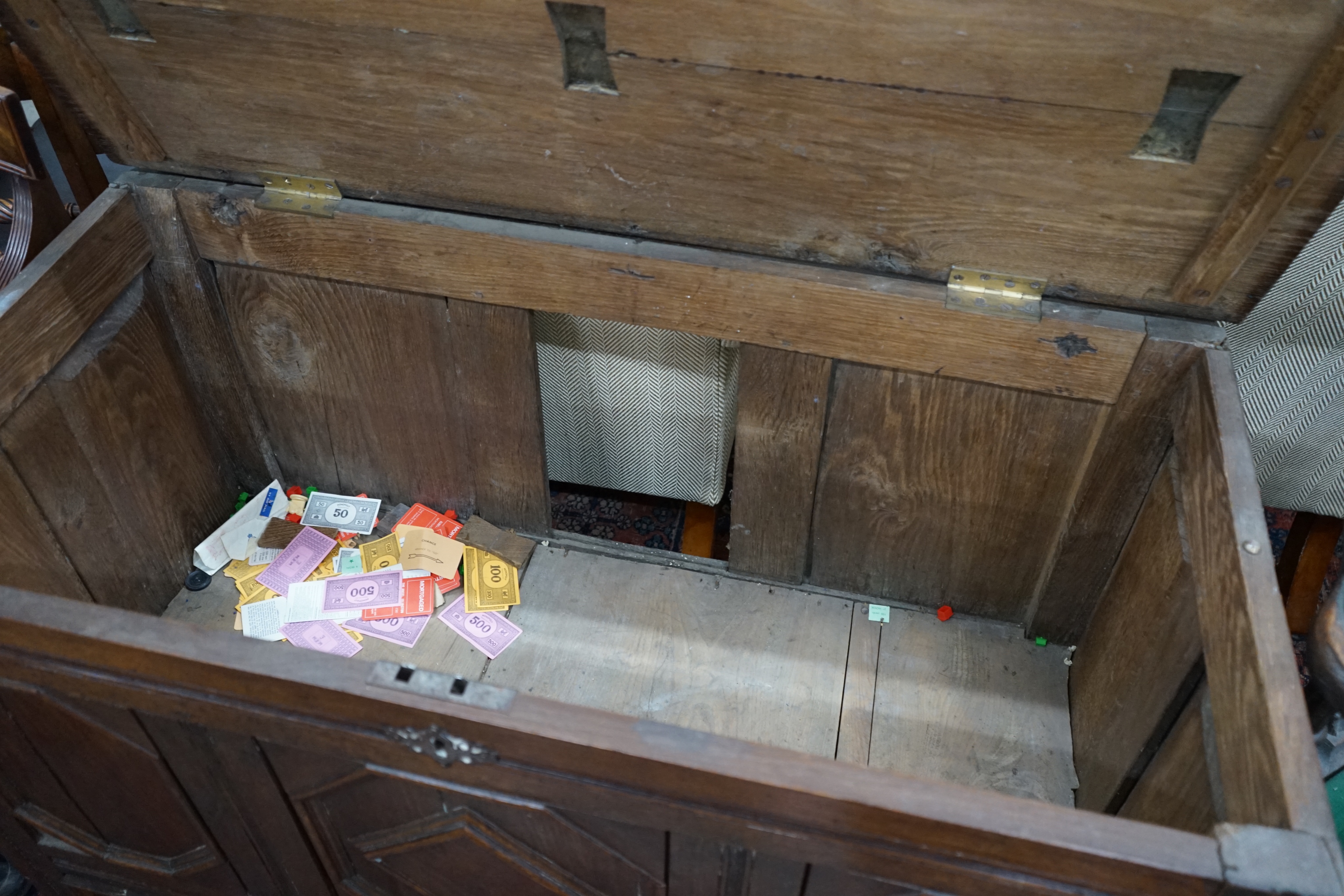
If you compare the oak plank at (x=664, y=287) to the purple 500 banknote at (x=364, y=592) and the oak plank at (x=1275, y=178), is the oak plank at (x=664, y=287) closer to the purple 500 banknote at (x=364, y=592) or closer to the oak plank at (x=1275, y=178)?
the oak plank at (x=1275, y=178)

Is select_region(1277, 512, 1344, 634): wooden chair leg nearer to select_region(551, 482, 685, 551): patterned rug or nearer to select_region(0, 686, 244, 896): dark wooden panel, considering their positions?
select_region(551, 482, 685, 551): patterned rug

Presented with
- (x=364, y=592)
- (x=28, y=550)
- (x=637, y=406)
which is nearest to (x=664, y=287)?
(x=637, y=406)

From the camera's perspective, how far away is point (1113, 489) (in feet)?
5.26

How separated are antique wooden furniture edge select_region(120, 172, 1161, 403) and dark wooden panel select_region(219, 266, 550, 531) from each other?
61 millimetres

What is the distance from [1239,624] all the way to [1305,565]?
1283 millimetres

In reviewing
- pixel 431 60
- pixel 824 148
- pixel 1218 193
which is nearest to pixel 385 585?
pixel 431 60

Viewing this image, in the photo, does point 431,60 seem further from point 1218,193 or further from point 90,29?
point 1218,193

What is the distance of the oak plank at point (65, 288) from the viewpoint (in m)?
1.53

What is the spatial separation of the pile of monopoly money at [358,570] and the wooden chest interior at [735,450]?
44 millimetres

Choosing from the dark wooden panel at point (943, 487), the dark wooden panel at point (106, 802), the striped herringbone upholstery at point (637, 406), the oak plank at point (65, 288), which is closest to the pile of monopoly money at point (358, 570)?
the striped herringbone upholstery at point (637, 406)

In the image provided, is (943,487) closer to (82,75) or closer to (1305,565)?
(1305,565)

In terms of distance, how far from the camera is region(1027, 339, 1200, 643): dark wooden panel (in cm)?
147

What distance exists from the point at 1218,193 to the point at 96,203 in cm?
169

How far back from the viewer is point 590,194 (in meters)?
1.53
